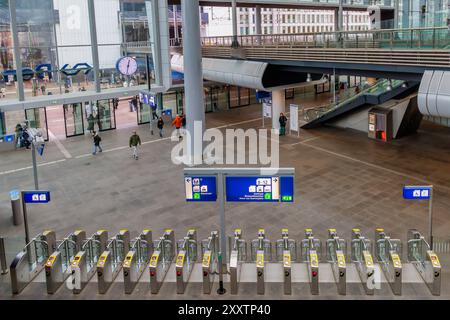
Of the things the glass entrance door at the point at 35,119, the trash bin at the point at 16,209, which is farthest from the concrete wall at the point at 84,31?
the trash bin at the point at 16,209

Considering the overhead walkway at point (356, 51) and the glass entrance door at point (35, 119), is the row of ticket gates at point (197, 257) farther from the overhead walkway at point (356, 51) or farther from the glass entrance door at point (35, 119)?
the glass entrance door at point (35, 119)

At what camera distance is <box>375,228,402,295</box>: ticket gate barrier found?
9430 mm

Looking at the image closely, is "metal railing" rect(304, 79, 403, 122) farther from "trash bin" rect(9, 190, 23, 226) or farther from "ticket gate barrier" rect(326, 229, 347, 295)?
"trash bin" rect(9, 190, 23, 226)

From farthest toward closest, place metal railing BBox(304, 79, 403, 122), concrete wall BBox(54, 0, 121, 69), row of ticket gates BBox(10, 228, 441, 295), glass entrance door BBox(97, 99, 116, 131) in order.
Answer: glass entrance door BBox(97, 99, 116, 131)
metal railing BBox(304, 79, 403, 122)
concrete wall BBox(54, 0, 121, 69)
row of ticket gates BBox(10, 228, 441, 295)

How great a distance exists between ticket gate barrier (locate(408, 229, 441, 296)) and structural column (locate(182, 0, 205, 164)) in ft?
36.0

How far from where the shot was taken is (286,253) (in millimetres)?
9953

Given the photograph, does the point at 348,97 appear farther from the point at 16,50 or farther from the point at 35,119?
the point at 35,119

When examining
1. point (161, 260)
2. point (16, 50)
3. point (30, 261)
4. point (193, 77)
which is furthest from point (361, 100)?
point (30, 261)

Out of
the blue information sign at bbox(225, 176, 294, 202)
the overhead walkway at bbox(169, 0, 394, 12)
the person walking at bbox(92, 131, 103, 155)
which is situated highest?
the overhead walkway at bbox(169, 0, 394, 12)

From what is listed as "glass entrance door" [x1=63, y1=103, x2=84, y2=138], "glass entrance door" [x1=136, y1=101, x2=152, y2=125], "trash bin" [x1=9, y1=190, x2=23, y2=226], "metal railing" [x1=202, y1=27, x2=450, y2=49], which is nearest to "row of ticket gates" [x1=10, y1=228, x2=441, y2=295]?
"trash bin" [x1=9, y1=190, x2=23, y2=226]

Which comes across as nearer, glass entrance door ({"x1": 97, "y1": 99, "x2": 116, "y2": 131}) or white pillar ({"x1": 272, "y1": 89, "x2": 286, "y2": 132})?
white pillar ({"x1": 272, "y1": 89, "x2": 286, "y2": 132})

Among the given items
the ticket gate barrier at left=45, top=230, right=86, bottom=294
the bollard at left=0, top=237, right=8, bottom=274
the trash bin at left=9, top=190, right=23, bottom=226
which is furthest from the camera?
the trash bin at left=9, top=190, right=23, bottom=226

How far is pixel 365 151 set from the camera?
22.0 meters

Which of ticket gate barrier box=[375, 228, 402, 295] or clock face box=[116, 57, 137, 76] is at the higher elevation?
clock face box=[116, 57, 137, 76]
